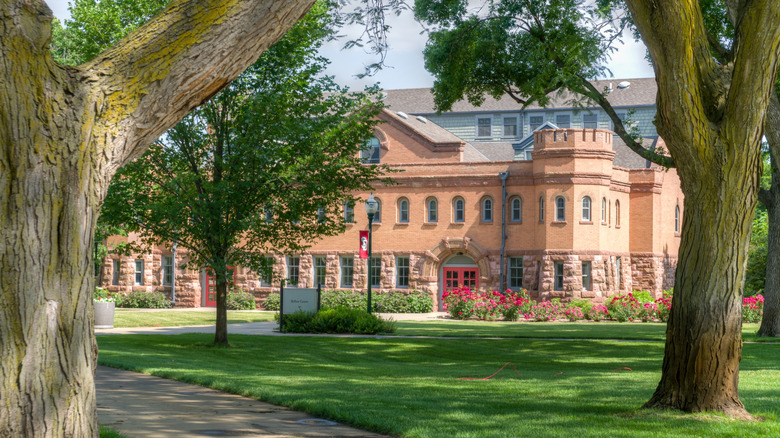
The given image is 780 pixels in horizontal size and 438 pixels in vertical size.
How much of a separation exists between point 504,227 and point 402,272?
5.62 meters

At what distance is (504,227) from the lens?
1574 inches

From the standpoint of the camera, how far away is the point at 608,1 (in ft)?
61.9

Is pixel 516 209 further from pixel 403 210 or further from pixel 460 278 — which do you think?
pixel 403 210

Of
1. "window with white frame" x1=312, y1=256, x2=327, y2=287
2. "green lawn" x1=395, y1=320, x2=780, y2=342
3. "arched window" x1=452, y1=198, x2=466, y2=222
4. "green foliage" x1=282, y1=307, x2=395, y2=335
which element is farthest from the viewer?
"window with white frame" x1=312, y1=256, x2=327, y2=287

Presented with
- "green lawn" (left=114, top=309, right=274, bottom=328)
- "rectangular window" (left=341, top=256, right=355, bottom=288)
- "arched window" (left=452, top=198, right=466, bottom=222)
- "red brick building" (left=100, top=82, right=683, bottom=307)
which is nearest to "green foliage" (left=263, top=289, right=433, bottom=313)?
"red brick building" (left=100, top=82, right=683, bottom=307)

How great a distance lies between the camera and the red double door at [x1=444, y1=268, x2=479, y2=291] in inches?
1620

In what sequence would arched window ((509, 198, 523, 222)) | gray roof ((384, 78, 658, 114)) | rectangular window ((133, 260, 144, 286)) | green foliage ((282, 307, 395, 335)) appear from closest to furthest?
green foliage ((282, 307, 395, 335)) → arched window ((509, 198, 523, 222)) → rectangular window ((133, 260, 144, 286)) → gray roof ((384, 78, 658, 114))

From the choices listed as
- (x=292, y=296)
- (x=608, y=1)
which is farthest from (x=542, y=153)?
(x=608, y=1)

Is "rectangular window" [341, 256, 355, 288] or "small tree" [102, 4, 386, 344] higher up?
"small tree" [102, 4, 386, 344]

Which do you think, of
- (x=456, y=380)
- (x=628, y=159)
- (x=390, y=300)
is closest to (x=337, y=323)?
(x=456, y=380)

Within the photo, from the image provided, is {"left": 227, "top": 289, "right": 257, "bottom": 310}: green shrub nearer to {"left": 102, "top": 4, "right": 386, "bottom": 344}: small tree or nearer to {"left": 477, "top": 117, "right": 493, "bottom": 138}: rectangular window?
{"left": 477, "top": 117, "right": 493, "bottom": 138}: rectangular window

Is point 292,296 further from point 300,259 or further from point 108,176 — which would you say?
point 108,176

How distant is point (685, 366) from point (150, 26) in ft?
20.4

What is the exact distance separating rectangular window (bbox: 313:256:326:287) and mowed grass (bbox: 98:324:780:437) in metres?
20.0
